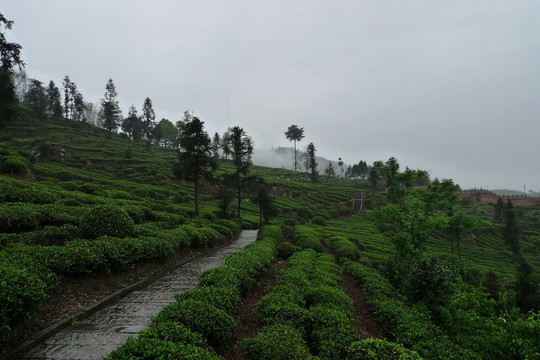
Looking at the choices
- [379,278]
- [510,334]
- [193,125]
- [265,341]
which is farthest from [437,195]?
[193,125]

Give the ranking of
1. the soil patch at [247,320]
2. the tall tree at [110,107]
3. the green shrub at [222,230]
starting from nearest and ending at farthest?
the soil patch at [247,320]
the green shrub at [222,230]
the tall tree at [110,107]

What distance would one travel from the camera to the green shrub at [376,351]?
5.30 meters

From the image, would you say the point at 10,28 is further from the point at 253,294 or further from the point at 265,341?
the point at 265,341

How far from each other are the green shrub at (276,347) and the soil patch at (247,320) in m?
0.86

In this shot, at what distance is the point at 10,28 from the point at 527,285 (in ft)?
151

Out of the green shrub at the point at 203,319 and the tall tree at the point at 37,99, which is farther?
the tall tree at the point at 37,99

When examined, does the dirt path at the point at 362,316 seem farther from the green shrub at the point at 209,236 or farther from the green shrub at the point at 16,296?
the green shrub at the point at 209,236

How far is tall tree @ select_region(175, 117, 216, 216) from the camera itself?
91.7ft

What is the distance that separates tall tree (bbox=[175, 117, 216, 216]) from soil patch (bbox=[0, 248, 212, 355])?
17894mm

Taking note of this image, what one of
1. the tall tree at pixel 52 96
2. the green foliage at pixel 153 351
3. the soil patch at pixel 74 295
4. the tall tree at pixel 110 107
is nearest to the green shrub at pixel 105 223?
the soil patch at pixel 74 295

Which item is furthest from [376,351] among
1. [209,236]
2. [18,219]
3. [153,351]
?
[18,219]

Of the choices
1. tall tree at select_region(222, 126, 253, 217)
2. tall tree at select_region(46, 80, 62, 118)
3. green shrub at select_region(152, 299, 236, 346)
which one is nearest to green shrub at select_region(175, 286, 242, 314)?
green shrub at select_region(152, 299, 236, 346)

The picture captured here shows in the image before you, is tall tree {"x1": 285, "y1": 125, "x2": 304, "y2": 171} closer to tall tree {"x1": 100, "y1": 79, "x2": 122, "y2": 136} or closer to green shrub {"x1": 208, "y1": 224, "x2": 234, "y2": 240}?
tall tree {"x1": 100, "y1": 79, "x2": 122, "y2": 136}

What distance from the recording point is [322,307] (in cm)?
803
